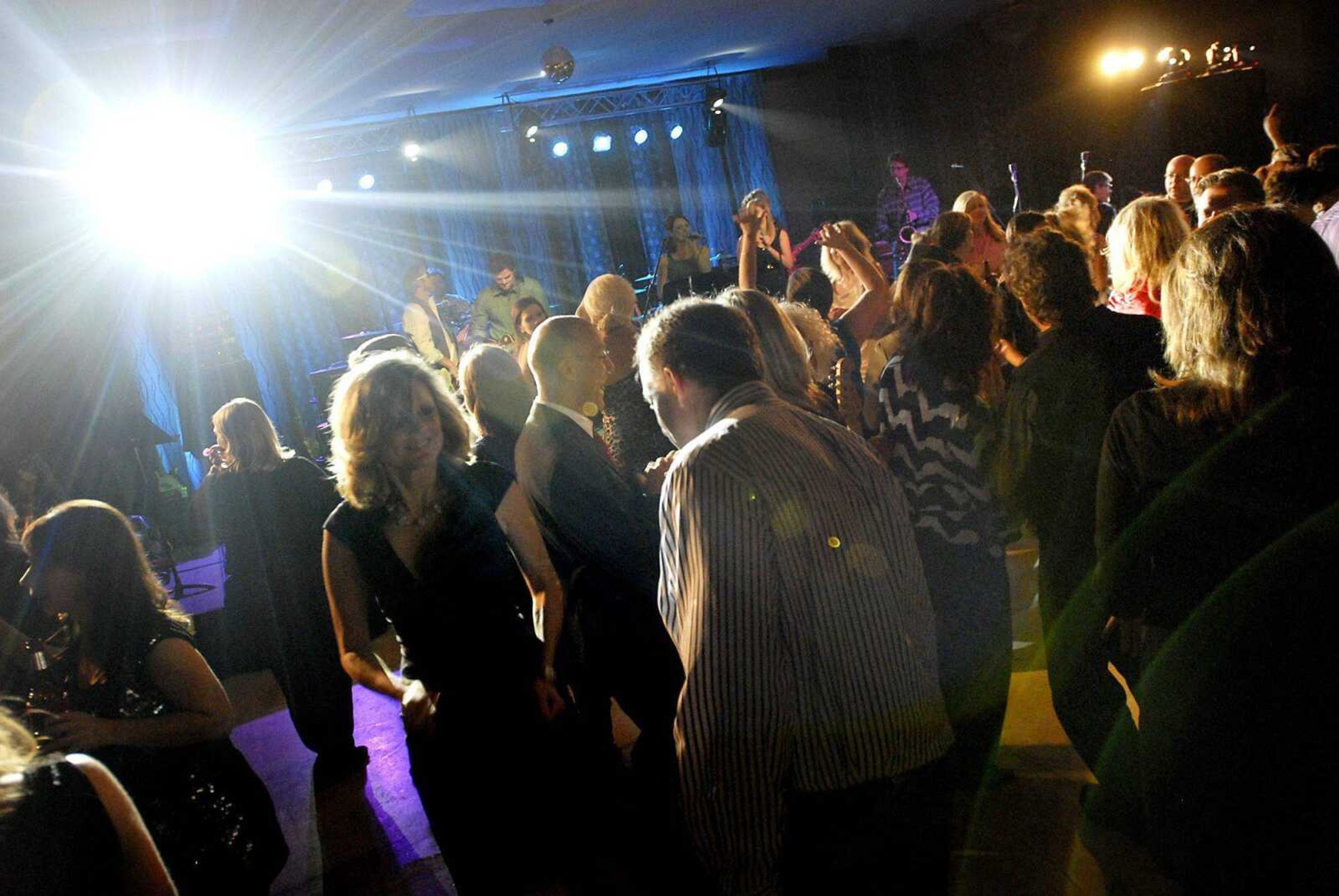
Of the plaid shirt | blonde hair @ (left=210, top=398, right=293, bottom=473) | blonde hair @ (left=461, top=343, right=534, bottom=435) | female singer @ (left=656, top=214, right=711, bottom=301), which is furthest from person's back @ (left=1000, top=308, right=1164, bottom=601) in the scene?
the plaid shirt

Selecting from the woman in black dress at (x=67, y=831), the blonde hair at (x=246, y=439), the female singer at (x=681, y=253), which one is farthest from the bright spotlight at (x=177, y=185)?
the woman in black dress at (x=67, y=831)

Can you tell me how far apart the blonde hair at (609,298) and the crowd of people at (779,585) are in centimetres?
39

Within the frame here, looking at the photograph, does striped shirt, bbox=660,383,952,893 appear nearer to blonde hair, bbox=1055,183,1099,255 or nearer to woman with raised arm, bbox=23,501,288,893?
woman with raised arm, bbox=23,501,288,893

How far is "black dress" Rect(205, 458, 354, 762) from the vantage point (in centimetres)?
338

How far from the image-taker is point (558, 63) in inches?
310

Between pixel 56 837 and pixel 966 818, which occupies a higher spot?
A: pixel 56 837

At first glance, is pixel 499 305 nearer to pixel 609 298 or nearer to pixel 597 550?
pixel 609 298

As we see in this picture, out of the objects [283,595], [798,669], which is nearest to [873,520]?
[798,669]

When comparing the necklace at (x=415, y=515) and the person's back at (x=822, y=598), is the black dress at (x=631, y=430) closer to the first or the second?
the necklace at (x=415, y=515)

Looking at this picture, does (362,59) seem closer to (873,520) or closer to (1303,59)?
(873,520)

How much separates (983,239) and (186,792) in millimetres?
3884

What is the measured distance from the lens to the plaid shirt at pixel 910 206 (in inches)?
340

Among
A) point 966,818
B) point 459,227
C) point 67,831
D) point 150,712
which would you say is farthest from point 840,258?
point 459,227

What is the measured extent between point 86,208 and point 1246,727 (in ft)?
31.5
